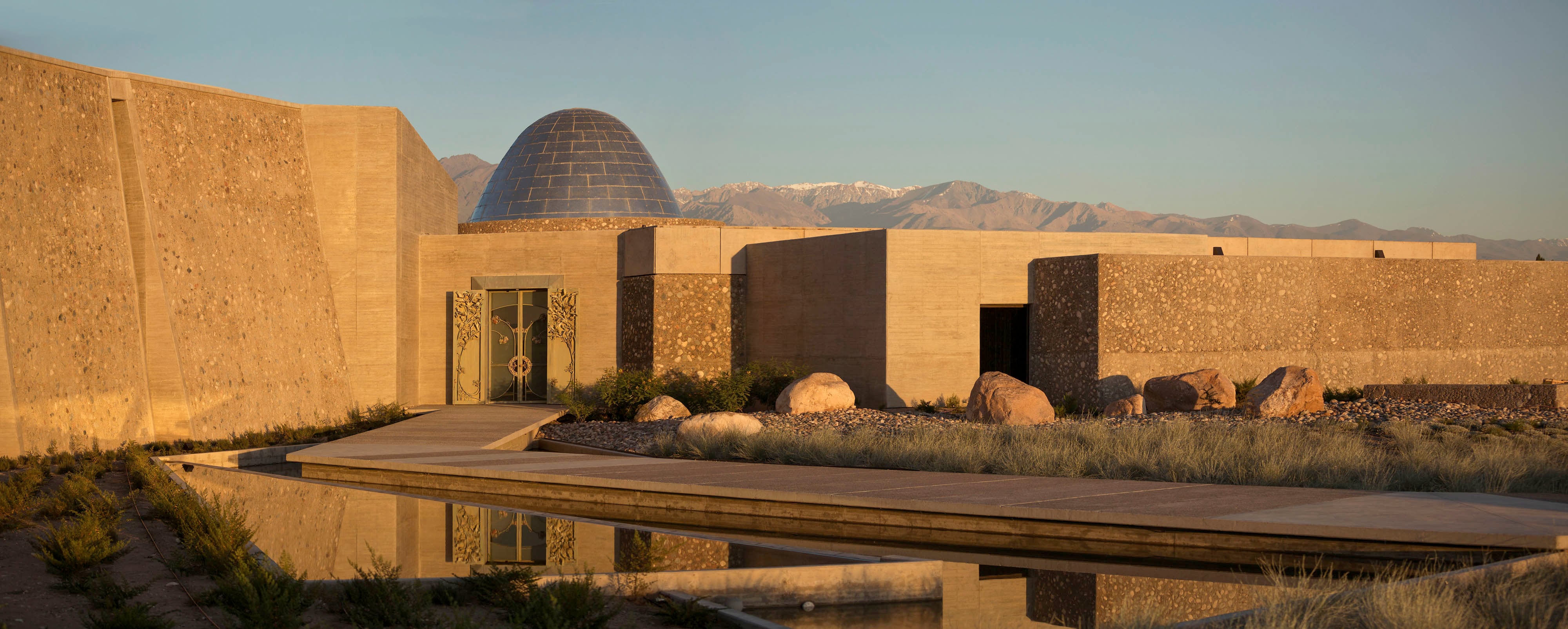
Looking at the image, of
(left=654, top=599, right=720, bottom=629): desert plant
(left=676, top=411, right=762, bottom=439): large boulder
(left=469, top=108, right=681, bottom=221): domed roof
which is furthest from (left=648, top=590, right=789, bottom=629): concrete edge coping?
(left=469, top=108, right=681, bottom=221): domed roof

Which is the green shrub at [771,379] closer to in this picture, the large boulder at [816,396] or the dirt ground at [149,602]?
the large boulder at [816,396]

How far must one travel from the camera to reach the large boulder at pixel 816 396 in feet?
54.2

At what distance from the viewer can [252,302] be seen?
16.1 m

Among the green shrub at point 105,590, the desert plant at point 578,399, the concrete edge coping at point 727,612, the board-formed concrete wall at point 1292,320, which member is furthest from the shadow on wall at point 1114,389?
the green shrub at point 105,590

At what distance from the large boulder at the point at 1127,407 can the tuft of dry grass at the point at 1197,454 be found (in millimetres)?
2569

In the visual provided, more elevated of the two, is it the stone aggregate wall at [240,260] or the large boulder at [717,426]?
the stone aggregate wall at [240,260]

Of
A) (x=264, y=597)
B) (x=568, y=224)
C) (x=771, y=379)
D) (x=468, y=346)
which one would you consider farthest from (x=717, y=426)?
(x=568, y=224)

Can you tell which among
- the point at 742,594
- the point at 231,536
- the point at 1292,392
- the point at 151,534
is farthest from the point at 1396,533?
the point at 1292,392

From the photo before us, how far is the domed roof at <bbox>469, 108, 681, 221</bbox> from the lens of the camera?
2744 cm

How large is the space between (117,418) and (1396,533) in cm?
1410

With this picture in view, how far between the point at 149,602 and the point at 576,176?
23.1 meters

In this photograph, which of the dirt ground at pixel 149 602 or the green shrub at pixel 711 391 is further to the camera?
the green shrub at pixel 711 391

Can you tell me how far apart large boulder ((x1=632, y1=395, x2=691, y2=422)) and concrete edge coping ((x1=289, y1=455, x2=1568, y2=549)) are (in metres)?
6.26

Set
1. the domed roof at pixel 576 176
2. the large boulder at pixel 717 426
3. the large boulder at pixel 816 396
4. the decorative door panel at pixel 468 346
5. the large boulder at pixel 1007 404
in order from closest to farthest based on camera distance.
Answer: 1. the large boulder at pixel 717 426
2. the large boulder at pixel 1007 404
3. the large boulder at pixel 816 396
4. the decorative door panel at pixel 468 346
5. the domed roof at pixel 576 176
